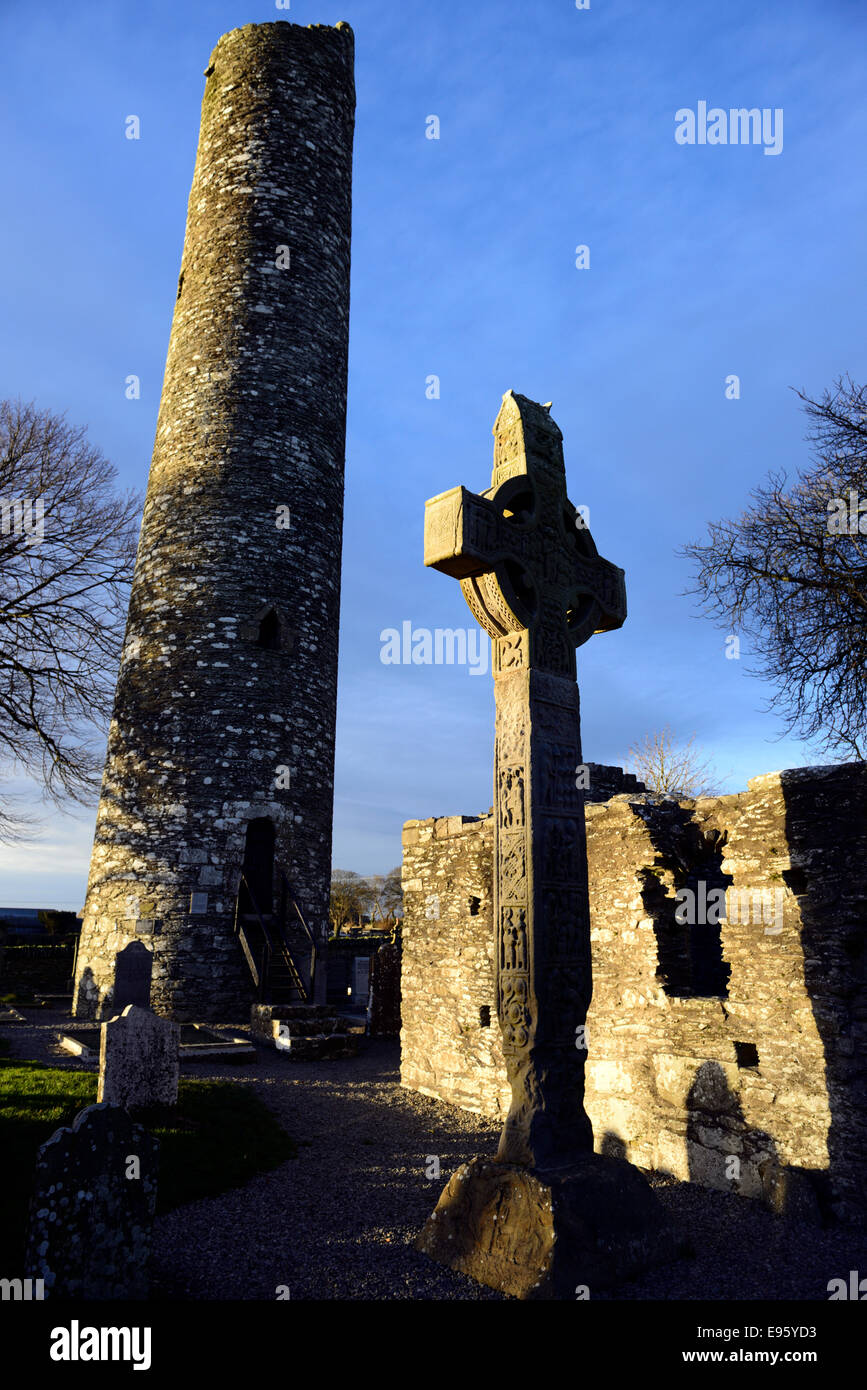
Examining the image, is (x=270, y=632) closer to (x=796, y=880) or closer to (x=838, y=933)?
(x=796, y=880)

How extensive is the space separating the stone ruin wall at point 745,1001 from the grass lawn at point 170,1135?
8.40ft

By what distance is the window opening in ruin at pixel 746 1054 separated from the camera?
5840mm

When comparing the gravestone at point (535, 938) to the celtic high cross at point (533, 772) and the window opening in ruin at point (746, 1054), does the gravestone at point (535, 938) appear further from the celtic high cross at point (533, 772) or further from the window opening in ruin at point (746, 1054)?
the window opening in ruin at point (746, 1054)

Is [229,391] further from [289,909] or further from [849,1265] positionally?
[849,1265]

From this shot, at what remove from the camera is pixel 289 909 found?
44.0ft

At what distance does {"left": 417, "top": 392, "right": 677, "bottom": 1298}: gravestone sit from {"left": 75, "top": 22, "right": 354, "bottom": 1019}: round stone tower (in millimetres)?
8997

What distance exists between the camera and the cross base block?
12.6 ft

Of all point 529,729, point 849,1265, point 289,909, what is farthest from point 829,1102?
point 289,909

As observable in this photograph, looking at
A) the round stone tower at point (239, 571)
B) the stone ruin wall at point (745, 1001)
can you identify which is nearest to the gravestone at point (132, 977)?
the round stone tower at point (239, 571)

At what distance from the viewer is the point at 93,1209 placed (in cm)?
352

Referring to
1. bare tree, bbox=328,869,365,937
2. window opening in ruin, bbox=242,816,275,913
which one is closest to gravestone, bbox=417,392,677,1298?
window opening in ruin, bbox=242,816,275,913

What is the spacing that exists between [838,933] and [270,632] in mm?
10745

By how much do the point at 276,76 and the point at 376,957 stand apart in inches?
665

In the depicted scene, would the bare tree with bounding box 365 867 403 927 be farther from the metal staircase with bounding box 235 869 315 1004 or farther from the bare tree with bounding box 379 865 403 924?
the metal staircase with bounding box 235 869 315 1004
